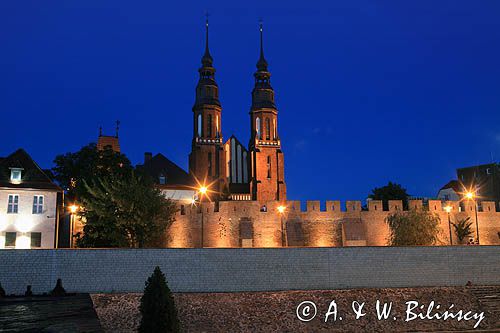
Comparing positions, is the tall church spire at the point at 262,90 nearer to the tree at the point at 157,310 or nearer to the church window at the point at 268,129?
the church window at the point at 268,129

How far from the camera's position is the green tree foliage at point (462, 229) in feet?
135

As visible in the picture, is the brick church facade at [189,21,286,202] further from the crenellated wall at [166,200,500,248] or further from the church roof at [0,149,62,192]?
the church roof at [0,149,62,192]

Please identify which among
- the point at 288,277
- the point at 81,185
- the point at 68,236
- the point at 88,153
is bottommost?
the point at 288,277

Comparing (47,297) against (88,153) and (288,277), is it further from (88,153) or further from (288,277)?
(88,153)

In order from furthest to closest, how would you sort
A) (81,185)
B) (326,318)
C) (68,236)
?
(68,236)
(81,185)
(326,318)

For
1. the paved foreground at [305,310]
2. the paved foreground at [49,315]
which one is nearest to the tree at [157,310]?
the paved foreground at [49,315]

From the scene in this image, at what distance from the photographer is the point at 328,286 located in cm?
2861

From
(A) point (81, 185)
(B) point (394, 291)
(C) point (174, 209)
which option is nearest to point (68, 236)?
(A) point (81, 185)

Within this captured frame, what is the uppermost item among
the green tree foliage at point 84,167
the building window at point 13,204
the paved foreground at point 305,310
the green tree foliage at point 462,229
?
the green tree foliage at point 84,167

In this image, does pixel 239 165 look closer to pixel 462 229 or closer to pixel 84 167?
pixel 84 167

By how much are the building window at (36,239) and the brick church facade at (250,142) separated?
106 feet

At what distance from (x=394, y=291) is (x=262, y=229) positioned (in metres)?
13.4

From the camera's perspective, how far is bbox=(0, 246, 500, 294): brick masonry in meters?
26.2

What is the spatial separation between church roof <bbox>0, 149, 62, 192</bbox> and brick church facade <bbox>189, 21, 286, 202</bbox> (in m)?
30.9
